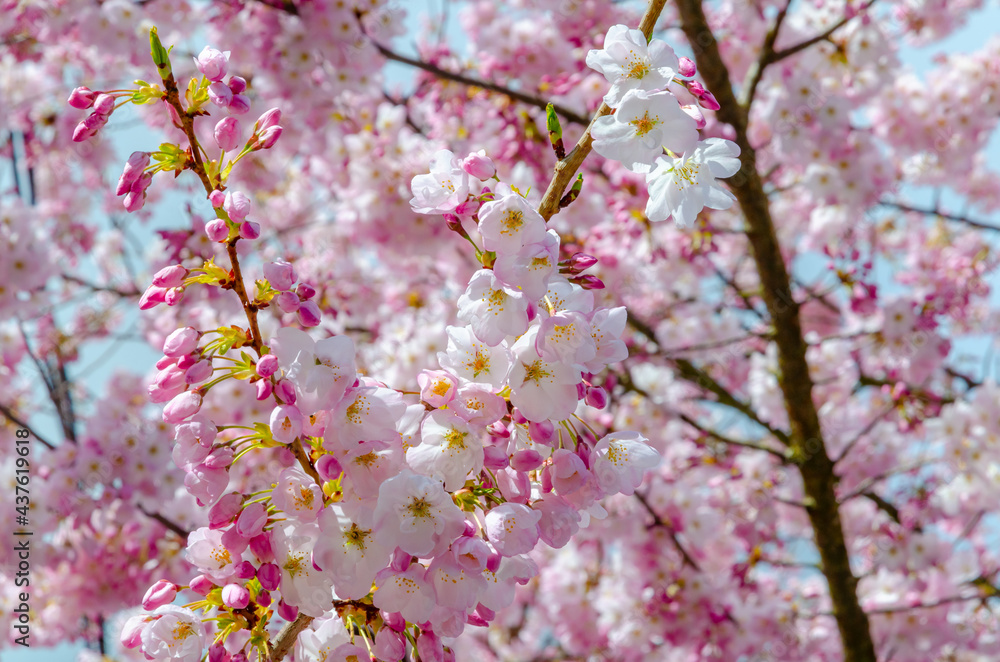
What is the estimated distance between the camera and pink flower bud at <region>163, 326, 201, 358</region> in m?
1.15

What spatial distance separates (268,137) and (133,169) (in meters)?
0.22

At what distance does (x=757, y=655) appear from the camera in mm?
3615

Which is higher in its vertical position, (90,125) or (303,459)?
(90,125)

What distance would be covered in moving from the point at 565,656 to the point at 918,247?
515 centimetres

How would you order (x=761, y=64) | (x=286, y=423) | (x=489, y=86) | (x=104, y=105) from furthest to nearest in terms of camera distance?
1. (x=761, y=64)
2. (x=489, y=86)
3. (x=104, y=105)
4. (x=286, y=423)

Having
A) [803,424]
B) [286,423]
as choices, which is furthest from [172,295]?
[803,424]

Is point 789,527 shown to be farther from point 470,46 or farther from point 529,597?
point 470,46

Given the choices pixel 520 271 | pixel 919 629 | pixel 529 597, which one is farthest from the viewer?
pixel 529 597

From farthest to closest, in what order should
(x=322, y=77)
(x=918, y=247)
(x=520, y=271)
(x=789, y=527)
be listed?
(x=918, y=247) → (x=789, y=527) → (x=322, y=77) → (x=520, y=271)

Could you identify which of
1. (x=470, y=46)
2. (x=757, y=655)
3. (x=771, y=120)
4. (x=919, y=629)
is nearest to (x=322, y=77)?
(x=470, y=46)

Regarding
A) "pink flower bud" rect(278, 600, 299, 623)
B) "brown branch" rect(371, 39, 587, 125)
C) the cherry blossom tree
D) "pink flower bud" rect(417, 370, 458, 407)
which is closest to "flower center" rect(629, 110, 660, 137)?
the cherry blossom tree

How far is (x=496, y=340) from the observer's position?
1.12m

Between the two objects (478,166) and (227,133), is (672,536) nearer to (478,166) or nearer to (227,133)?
(478,166)

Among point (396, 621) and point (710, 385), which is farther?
point (710, 385)
